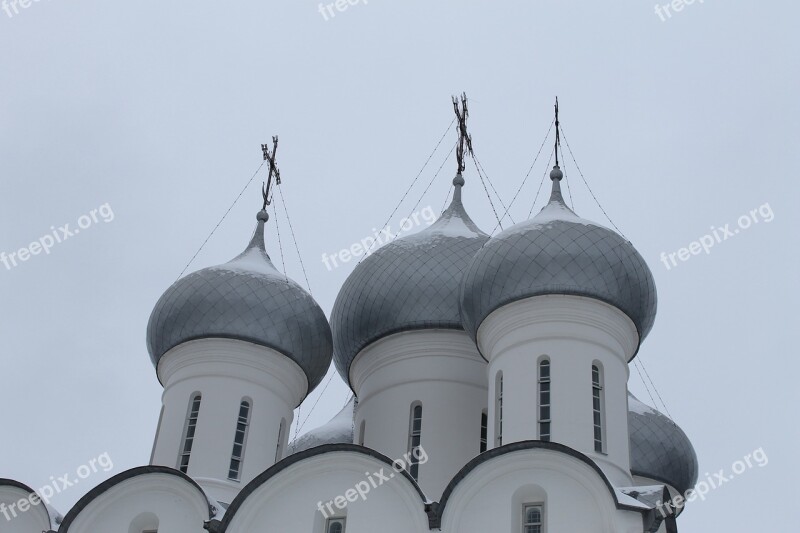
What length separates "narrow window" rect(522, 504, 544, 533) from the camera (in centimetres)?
1104

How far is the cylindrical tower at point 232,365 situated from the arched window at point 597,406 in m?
3.47

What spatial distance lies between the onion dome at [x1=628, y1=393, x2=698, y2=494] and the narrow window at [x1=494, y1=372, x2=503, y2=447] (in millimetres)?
3294

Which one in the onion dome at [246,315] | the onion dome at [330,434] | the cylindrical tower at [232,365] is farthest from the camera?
the onion dome at [330,434]

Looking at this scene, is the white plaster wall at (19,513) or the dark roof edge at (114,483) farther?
the white plaster wall at (19,513)

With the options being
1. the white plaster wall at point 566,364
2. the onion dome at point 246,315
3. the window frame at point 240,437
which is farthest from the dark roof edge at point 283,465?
the onion dome at point 246,315

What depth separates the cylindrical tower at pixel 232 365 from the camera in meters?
13.5

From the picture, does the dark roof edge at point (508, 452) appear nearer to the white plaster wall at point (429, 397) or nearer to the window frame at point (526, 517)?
the window frame at point (526, 517)

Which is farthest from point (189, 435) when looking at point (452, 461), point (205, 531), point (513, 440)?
point (513, 440)

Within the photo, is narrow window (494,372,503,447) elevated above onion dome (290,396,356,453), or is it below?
below

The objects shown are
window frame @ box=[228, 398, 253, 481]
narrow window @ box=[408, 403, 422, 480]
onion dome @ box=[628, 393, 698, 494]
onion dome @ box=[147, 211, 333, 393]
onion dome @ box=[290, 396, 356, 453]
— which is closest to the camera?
window frame @ box=[228, 398, 253, 481]

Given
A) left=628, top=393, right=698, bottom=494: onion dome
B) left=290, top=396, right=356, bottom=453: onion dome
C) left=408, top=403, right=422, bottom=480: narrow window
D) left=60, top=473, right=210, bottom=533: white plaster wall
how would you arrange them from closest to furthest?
1. left=60, top=473, right=210, bottom=533: white plaster wall
2. left=408, top=403, right=422, bottom=480: narrow window
3. left=628, top=393, right=698, bottom=494: onion dome
4. left=290, top=396, right=356, bottom=453: onion dome

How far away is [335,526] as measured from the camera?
38.3ft

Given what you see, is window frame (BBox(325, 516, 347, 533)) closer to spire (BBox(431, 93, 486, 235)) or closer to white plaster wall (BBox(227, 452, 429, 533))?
white plaster wall (BBox(227, 452, 429, 533))
